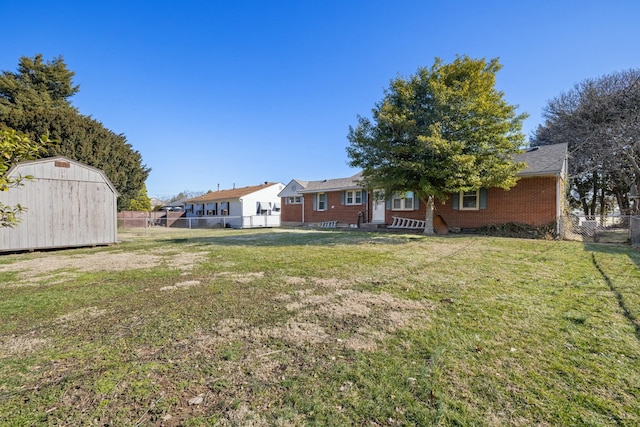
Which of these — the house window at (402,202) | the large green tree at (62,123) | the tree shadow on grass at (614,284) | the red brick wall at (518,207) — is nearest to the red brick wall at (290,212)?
the house window at (402,202)

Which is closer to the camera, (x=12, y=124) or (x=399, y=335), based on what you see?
(x=399, y=335)

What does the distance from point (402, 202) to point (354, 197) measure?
370 centimetres

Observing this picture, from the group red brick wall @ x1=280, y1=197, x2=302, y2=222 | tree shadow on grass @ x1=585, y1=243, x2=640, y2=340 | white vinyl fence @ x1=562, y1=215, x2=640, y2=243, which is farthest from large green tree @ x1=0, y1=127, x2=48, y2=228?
red brick wall @ x1=280, y1=197, x2=302, y2=222

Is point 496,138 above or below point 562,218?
above

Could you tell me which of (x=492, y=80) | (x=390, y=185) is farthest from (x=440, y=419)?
(x=492, y=80)

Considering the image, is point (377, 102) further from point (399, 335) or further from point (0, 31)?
point (0, 31)

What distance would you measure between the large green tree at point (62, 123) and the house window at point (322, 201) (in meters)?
13.5

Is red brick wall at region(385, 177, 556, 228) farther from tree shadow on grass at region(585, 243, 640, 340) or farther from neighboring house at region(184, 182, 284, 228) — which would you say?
neighboring house at region(184, 182, 284, 228)

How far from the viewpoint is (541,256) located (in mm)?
7504

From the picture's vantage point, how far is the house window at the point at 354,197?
18953 millimetres

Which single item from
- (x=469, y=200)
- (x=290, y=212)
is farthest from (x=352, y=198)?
(x=469, y=200)

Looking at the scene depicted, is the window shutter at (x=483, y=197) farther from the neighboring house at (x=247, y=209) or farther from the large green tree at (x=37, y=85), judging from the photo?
the large green tree at (x=37, y=85)

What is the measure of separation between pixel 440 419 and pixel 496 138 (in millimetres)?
11859

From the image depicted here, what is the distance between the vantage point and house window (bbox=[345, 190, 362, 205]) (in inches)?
746
